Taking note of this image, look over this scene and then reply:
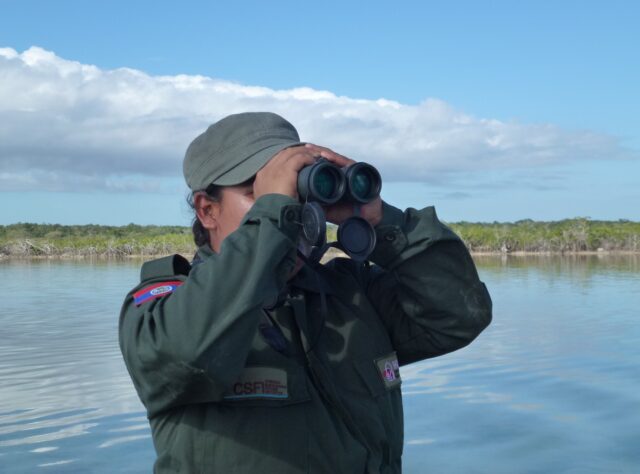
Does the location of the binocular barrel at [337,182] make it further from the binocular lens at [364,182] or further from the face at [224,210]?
the face at [224,210]

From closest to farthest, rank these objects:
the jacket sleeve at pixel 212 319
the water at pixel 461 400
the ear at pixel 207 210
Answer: the jacket sleeve at pixel 212 319
the ear at pixel 207 210
the water at pixel 461 400

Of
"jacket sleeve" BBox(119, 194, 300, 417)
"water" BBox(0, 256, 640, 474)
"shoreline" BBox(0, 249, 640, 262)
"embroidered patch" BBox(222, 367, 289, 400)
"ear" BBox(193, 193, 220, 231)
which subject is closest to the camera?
"jacket sleeve" BBox(119, 194, 300, 417)

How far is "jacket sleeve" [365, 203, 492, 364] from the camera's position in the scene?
1939 mm

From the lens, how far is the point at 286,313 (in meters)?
1.85

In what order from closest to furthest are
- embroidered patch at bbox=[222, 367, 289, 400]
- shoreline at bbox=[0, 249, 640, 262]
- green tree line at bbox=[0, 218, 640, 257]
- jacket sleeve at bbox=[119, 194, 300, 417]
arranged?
jacket sleeve at bbox=[119, 194, 300, 417] → embroidered patch at bbox=[222, 367, 289, 400] → shoreline at bbox=[0, 249, 640, 262] → green tree line at bbox=[0, 218, 640, 257]

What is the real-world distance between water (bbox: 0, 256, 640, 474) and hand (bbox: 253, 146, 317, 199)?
10.9 feet

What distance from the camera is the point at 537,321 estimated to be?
11648mm

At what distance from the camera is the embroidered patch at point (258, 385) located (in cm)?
169

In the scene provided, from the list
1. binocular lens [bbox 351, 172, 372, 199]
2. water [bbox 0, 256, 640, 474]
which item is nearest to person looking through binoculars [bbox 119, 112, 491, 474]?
binocular lens [bbox 351, 172, 372, 199]

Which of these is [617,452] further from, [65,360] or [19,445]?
[65,360]

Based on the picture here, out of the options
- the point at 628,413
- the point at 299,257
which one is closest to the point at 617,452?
the point at 628,413

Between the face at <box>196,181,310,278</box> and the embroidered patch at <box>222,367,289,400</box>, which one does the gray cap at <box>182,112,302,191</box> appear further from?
the embroidered patch at <box>222,367,289,400</box>

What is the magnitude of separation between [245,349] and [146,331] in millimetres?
195

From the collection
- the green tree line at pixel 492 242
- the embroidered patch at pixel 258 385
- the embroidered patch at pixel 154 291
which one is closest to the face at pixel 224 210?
the embroidered patch at pixel 154 291
